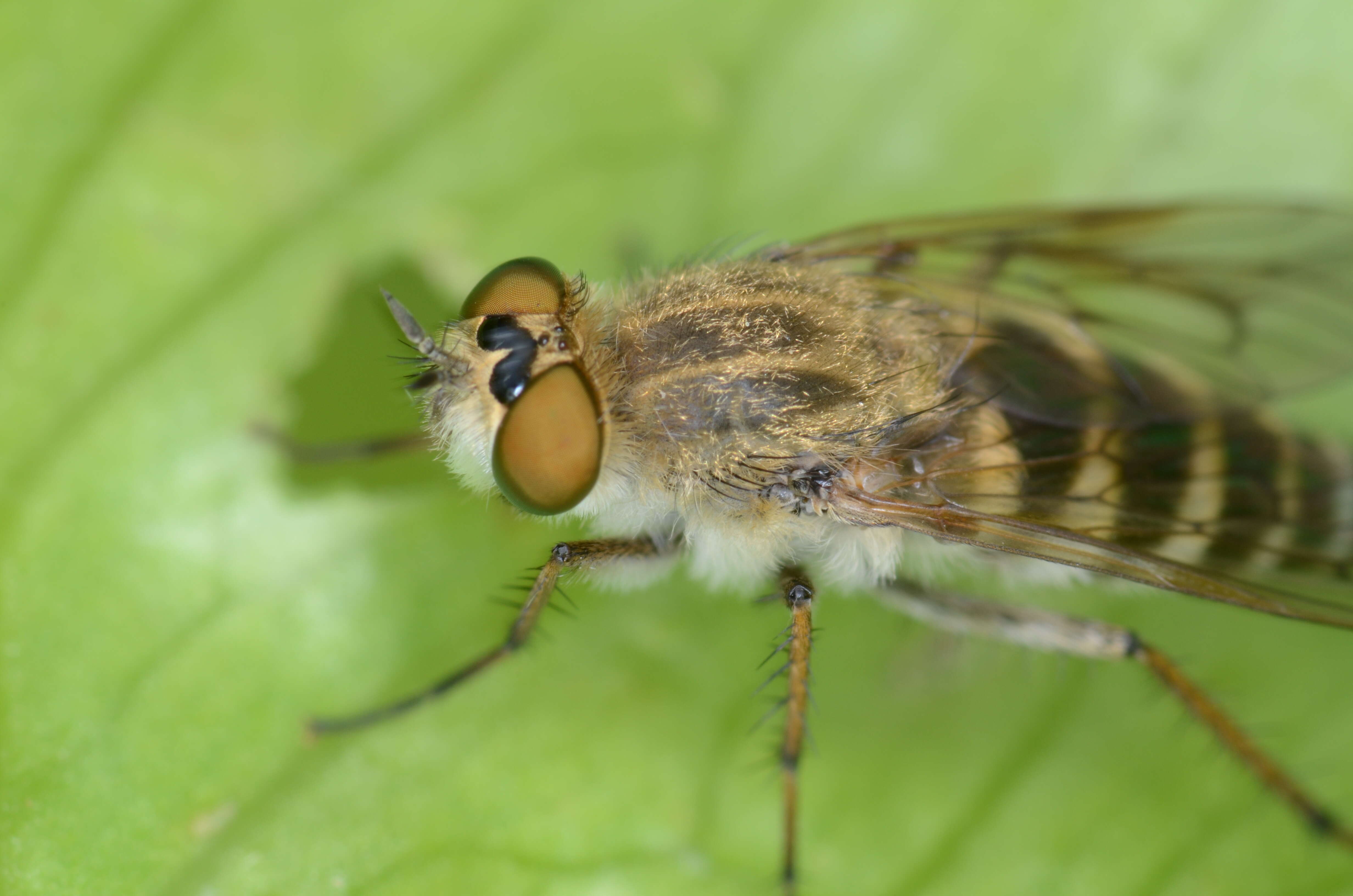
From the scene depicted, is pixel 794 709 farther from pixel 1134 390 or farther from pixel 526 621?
pixel 1134 390

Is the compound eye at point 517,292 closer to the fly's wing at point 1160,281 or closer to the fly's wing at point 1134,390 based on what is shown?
the fly's wing at point 1134,390

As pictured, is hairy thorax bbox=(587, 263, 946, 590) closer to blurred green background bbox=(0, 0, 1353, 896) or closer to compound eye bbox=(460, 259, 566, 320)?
compound eye bbox=(460, 259, 566, 320)

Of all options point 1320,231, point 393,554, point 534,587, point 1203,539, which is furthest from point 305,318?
point 1320,231

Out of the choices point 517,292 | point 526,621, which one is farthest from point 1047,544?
point 517,292

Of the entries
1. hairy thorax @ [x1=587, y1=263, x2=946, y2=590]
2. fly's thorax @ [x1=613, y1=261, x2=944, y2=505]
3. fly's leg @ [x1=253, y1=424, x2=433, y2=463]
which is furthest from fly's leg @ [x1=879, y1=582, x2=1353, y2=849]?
fly's leg @ [x1=253, y1=424, x2=433, y2=463]

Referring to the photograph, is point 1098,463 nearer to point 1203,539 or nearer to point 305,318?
point 1203,539

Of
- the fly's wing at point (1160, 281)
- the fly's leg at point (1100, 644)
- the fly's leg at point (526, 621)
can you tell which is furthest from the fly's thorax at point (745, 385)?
the fly's leg at point (1100, 644)

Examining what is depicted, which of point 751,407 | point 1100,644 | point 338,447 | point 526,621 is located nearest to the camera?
point 751,407
